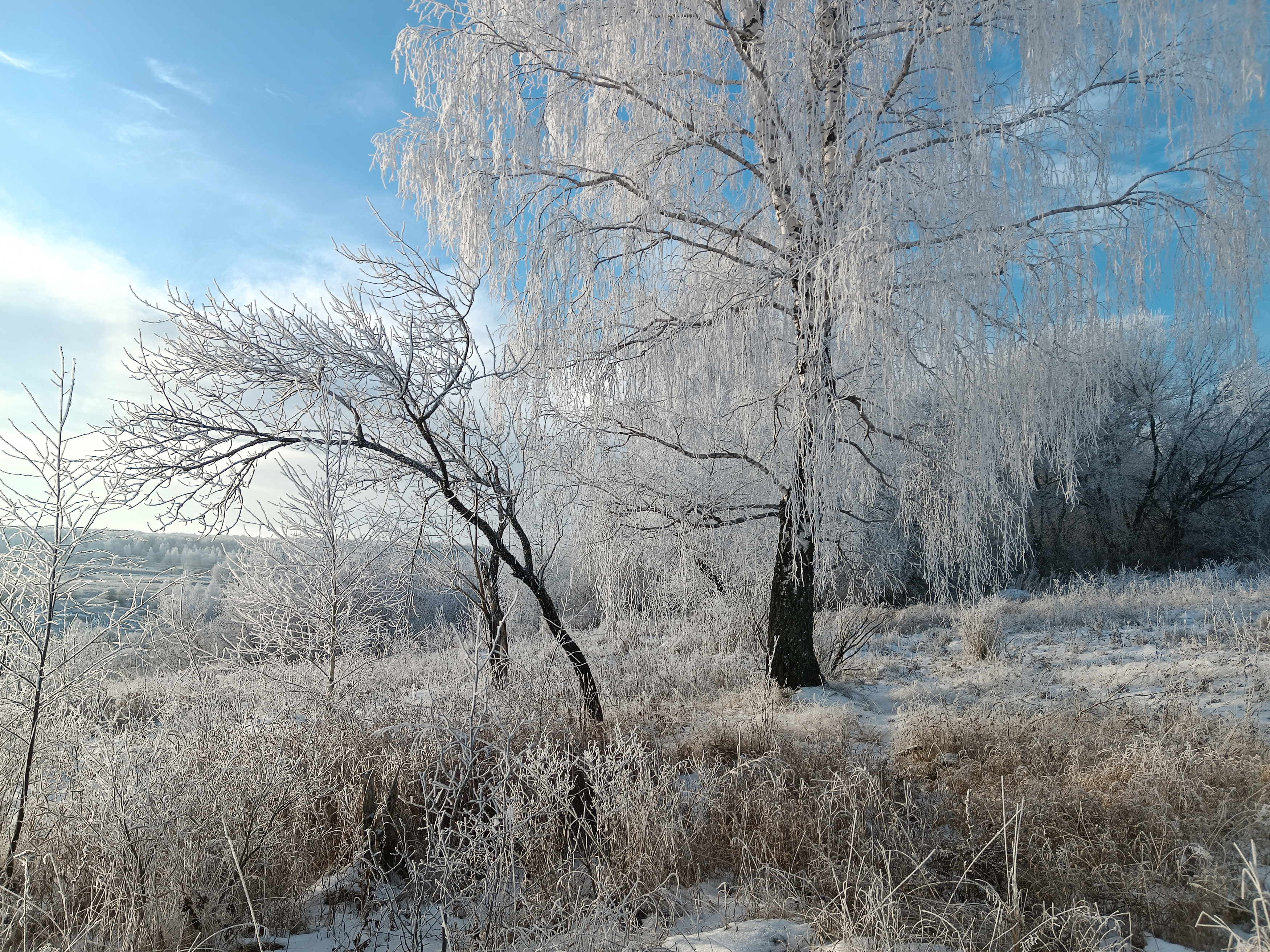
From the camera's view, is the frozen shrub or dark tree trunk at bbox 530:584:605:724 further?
the frozen shrub

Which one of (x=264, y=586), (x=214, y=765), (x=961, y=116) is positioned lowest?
(x=214, y=765)

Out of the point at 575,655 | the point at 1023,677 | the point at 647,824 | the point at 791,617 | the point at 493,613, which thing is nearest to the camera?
the point at 647,824

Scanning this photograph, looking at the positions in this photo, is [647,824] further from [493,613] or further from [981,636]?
[981,636]

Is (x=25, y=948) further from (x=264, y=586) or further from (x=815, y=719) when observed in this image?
(x=815, y=719)

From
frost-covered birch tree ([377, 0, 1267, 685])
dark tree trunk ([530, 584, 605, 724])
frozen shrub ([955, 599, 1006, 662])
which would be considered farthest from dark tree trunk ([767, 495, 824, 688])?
frozen shrub ([955, 599, 1006, 662])

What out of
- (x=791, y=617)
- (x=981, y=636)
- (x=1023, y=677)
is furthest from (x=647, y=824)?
(x=981, y=636)

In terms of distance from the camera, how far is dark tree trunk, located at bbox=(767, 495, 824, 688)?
5.70 metres

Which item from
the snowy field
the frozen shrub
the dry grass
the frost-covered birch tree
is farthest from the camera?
the frozen shrub

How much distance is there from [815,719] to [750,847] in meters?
1.95

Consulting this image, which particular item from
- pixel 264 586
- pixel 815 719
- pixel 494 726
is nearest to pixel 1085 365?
pixel 815 719

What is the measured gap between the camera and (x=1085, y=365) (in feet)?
17.1

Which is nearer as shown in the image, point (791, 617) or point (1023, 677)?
point (1023, 677)

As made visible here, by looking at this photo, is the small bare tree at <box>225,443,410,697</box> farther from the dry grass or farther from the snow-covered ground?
the dry grass

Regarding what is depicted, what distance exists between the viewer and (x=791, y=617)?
5773 millimetres
